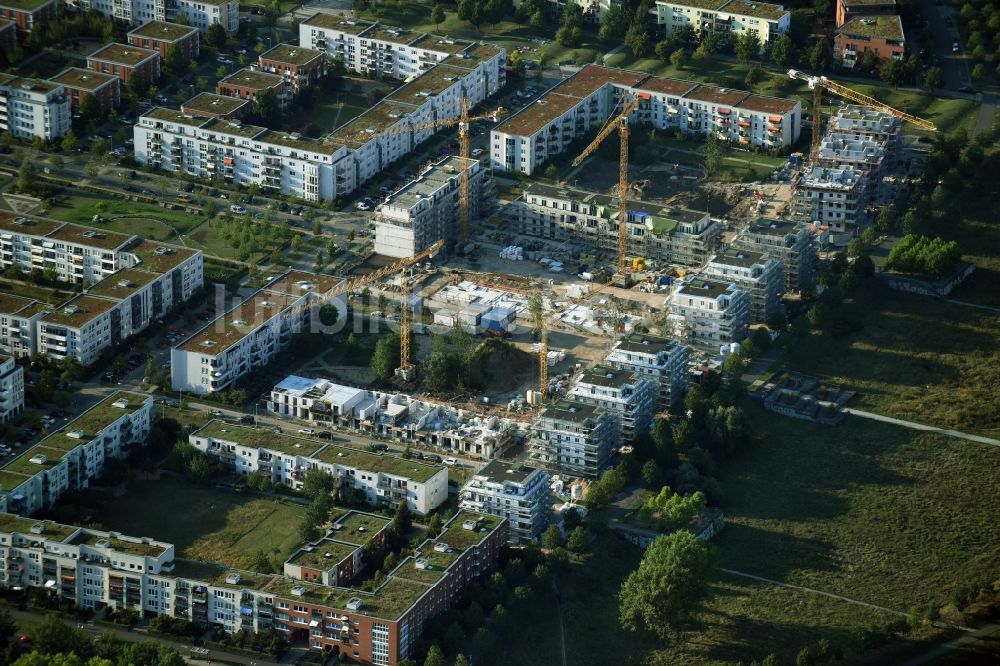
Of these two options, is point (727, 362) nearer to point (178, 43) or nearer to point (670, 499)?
point (670, 499)

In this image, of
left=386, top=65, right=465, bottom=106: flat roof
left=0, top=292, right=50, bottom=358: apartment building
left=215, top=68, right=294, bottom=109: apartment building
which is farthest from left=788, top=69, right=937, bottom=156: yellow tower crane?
left=0, top=292, right=50, bottom=358: apartment building

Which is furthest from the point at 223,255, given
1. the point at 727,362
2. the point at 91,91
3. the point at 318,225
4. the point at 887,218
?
the point at 887,218

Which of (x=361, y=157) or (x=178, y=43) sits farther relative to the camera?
(x=178, y=43)

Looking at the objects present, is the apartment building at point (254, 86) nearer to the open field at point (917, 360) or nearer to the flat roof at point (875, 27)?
the flat roof at point (875, 27)

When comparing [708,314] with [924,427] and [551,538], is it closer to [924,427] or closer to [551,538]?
[924,427]

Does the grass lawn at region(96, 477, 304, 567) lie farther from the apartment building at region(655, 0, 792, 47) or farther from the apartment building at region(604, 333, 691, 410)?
the apartment building at region(655, 0, 792, 47)

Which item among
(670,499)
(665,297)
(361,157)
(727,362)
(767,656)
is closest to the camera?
(767,656)
